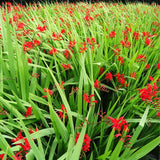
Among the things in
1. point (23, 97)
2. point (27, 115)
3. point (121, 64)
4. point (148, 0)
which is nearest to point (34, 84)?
point (23, 97)

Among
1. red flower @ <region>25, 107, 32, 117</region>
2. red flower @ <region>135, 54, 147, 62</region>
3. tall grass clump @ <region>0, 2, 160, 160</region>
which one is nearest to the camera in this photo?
tall grass clump @ <region>0, 2, 160, 160</region>

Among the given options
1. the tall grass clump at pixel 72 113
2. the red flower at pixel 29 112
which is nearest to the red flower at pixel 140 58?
the tall grass clump at pixel 72 113

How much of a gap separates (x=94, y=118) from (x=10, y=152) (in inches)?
17.9

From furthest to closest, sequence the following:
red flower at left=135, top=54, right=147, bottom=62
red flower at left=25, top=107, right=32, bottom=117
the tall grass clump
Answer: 1. red flower at left=135, top=54, right=147, bottom=62
2. red flower at left=25, top=107, right=32, bottom=117
3. the tall grass clump

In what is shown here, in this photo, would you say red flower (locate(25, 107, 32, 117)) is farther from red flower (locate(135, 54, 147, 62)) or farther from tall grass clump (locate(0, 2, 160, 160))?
red flower (locate(135, 54, 147, 62))

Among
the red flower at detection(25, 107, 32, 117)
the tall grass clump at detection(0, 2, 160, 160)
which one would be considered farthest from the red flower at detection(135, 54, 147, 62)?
the red flower at detection(25, 107, 32, 117)

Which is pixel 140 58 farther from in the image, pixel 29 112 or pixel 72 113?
pixel 29 112

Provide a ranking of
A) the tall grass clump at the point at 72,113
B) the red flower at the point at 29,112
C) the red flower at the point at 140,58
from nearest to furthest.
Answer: the tall grass clump at the point at 72,113 < the red flower at the point at 29,112 < the red flower at the point at 140,58

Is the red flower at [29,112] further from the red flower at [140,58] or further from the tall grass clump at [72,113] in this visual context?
the red flower at [140,58]

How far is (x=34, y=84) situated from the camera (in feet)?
3.18

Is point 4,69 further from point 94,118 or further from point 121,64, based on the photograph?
point 121,64

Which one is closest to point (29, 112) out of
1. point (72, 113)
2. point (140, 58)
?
point (72, 113)

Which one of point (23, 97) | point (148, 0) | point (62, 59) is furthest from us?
point (148, 0)

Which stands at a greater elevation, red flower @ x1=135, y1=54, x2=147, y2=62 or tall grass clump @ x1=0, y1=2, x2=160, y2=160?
red flower @ x1=135, y1=54, x2=147, y2=62
